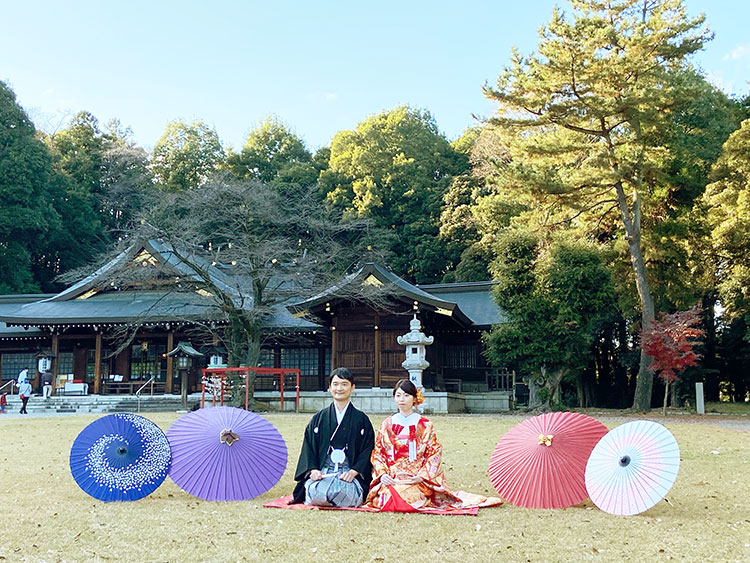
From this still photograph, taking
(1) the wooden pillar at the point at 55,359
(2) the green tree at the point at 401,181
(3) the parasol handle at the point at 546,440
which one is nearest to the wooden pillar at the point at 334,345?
(1) the wooden pillar at the point at 55,359

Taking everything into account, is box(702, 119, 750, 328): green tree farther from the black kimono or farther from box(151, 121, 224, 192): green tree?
box(151, 121, 224, 192): green tree

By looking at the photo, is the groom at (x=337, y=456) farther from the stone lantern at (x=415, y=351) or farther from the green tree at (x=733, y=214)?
the green tree at (x=733, y=214)

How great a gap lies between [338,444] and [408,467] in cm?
63

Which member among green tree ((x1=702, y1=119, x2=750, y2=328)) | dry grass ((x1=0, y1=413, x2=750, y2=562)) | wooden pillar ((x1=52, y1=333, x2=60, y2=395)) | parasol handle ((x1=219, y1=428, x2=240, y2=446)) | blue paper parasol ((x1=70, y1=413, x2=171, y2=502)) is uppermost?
green tree ((x1=702, y1=119, x2=750, y2=328))

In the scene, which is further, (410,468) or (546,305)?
(546,305)

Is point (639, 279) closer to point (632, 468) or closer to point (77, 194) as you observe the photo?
point (632, 468)

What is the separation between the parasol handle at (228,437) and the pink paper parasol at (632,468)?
Answer: 3.09m

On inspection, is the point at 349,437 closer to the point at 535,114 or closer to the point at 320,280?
the point at 320,280

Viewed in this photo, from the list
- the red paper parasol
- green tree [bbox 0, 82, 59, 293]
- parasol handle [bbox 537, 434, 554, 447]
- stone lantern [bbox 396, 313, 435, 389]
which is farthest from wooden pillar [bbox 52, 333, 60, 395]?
parasol handle [bbox 537, 434, 554, 447]

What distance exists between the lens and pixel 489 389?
2455 cm

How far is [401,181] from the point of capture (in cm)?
3706

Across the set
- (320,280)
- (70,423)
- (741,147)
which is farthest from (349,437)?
(741,147)

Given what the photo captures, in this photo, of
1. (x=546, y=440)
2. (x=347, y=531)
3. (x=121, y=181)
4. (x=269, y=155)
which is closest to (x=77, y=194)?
(x=121, y=181)

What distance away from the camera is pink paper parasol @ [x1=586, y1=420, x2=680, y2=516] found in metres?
5.56
